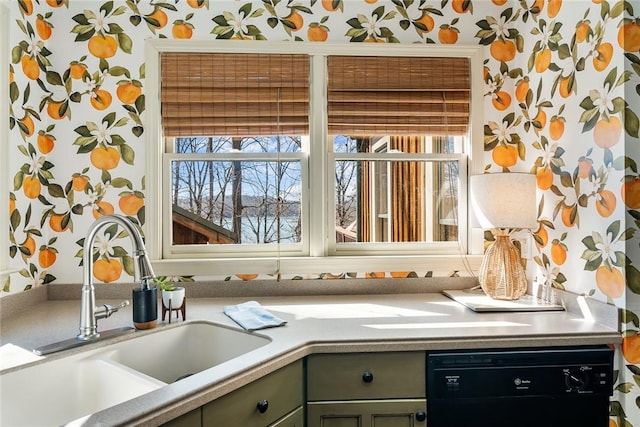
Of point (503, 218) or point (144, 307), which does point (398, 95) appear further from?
point (144, 307)

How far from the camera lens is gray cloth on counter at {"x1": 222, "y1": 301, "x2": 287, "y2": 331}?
4.87ft

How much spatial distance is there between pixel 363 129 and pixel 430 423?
137cm

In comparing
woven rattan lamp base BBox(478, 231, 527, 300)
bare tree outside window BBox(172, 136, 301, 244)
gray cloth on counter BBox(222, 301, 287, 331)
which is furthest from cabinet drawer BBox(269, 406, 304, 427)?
woven rattan lamp base BBox(478, 231, 527, 300)

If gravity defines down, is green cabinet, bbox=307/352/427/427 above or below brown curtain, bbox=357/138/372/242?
below

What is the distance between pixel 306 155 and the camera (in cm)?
211

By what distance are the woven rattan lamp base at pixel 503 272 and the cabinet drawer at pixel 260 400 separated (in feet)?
3.41

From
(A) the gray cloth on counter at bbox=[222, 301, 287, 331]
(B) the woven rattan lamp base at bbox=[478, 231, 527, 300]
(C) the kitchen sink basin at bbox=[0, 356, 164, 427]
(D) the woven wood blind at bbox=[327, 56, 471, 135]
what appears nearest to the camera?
(C) the kitchen sink basin at bbox=[0, 356, 164, 427]

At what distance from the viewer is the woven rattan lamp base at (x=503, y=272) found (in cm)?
186

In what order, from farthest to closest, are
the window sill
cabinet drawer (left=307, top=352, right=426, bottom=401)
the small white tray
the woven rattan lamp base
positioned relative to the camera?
the window sill < the woven rattan lamp base < the small white tray < cabinet drawer (left=307, top=352, right=426, bottom=401)

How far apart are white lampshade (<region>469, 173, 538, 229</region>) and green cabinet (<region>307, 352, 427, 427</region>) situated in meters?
0.76

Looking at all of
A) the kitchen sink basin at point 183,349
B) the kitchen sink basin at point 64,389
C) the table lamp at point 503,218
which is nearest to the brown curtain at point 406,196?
the table lamp at point 503,218

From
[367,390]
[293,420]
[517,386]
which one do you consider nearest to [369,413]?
[367,390]

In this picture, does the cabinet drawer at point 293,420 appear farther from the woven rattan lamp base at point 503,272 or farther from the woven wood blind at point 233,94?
the woven wood blind at point 233,94

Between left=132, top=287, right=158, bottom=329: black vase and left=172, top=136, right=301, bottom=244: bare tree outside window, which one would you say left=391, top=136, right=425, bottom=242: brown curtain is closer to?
left=172, top=136, right=301, bottom=244: bare tree outside window
